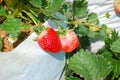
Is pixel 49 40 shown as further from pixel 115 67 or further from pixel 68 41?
pixel 115 67

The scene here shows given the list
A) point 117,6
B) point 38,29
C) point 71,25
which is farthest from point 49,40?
point 117,6

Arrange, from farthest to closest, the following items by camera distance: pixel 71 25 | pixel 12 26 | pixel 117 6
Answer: pixel 117 6
pixel 71 25
pixel 12 26

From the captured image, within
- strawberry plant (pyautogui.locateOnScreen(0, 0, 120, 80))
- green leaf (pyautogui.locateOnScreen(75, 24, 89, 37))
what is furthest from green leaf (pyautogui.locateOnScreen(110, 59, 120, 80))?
green leaf (pyautogui.locateOnScreen(75, 24, 89, 37))

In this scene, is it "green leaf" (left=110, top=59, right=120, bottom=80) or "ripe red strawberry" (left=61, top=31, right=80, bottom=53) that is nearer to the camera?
"ripe red strawberry" (left=61, top=31, right=80, bottom=53)

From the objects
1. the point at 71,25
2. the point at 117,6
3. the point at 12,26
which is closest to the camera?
the point at 12,26

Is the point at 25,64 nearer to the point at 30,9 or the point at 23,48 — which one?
the point at 23,48

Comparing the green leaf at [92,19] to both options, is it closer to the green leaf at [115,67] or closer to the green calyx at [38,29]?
the green leaf at [115,67]

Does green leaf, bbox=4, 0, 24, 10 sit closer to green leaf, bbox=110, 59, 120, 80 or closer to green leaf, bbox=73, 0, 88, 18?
green leaf, bbox=73, 0, 88, 18
